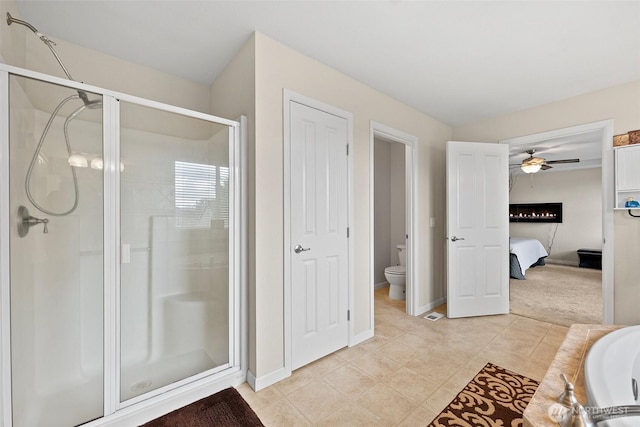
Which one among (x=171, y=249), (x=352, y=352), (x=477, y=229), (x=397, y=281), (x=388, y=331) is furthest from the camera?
(x=397, y=281)

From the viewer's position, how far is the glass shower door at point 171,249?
1688 mm

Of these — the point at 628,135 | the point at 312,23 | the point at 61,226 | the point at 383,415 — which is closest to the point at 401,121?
the point at 312,23

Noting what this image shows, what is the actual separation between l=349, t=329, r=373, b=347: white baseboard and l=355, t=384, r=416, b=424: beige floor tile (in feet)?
1.96

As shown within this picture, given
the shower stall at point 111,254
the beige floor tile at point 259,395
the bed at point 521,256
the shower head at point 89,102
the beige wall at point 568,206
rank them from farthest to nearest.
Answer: the beige wall at point 568,206 → the bed at point 521,256 → the beige floor tile at point 259,395 → the shower head at point 89,102 → the shower stall at point 111,254

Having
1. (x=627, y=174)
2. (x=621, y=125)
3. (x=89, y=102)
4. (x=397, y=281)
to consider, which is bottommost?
(x=397, y=281)

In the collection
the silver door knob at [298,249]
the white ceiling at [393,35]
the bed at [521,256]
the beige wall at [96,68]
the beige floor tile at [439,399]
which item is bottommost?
the beige floor tile at [439,399]

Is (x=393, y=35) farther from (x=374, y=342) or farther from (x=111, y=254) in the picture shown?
(x=374, y=342)

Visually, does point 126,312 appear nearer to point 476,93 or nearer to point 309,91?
point 309,91

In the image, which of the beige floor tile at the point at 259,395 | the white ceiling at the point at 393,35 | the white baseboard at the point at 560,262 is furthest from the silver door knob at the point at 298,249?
the white baseboard at the point at 560,262

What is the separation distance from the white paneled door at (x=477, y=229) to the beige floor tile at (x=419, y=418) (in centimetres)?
177

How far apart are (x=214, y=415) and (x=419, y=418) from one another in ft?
4.13

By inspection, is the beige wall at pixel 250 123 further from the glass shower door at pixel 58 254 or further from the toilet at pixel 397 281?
the toilet at pixel 397 281

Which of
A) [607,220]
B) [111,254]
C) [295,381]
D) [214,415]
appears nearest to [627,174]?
[607,220]

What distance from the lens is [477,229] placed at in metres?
3.28
